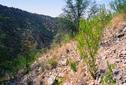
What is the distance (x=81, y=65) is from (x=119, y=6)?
3.38m

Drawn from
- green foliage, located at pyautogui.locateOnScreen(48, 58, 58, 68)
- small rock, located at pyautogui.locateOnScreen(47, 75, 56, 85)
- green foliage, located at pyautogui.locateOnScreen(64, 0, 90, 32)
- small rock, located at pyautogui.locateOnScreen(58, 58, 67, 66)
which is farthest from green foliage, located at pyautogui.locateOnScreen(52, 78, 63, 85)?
green foliage, located at pyautogui.locateOnScreen(64, 0, 90, 32)

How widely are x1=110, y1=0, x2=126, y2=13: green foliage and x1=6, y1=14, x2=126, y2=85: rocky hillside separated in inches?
25.1

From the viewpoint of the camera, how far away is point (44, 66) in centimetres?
1559

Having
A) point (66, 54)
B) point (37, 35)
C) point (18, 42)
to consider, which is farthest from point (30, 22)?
point (66, 54)

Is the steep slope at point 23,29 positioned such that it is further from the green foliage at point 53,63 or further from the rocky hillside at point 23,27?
the green foliage at point 53,63

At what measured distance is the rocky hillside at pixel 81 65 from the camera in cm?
987

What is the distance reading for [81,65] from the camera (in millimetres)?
11680

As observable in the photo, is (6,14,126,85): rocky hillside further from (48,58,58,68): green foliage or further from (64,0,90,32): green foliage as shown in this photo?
(64,0,90,32): green foliage

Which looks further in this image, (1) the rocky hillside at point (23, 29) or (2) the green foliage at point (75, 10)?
(1) the rocky hillside at point (23, 29)

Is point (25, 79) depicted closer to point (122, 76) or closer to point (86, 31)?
point (86, 31)

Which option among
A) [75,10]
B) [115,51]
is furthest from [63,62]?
[75,10]

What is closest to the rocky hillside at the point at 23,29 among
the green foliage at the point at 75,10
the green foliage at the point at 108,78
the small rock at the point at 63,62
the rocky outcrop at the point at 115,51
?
the green foliage at the point at 75,10

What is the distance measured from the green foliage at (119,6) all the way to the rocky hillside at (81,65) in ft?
2.09

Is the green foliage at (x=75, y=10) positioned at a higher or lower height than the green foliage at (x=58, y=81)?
higher
